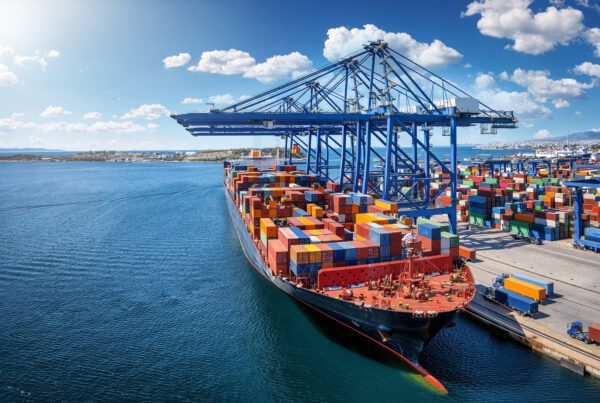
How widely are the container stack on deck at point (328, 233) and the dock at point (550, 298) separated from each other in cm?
483

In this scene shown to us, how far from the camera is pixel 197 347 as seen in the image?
21.9 m

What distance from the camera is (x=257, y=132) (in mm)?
63625

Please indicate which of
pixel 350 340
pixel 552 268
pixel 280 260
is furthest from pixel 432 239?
pixel 552 268

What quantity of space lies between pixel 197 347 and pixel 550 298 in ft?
75.0

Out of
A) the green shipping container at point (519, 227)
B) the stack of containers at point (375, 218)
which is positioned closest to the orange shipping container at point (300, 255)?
the stack of containers at point (375, 218)

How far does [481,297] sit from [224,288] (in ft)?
63.0

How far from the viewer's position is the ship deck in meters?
19.8

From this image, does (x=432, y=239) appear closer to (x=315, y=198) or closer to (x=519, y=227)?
(x=315, y=198)

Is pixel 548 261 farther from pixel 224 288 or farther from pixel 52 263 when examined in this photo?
pixel 52 263

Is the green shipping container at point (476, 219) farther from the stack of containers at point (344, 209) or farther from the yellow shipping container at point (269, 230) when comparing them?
the yellow shipping container at point (269, 230)

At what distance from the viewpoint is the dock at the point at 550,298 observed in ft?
64.6

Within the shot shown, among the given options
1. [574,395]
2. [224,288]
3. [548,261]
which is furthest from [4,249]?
[548,261]

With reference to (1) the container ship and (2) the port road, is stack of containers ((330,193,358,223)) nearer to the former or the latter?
(1) the container ship

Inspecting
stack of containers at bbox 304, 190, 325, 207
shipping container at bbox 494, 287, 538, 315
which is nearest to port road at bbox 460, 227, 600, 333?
shipping container at bbox 494, 287, 538, 315
